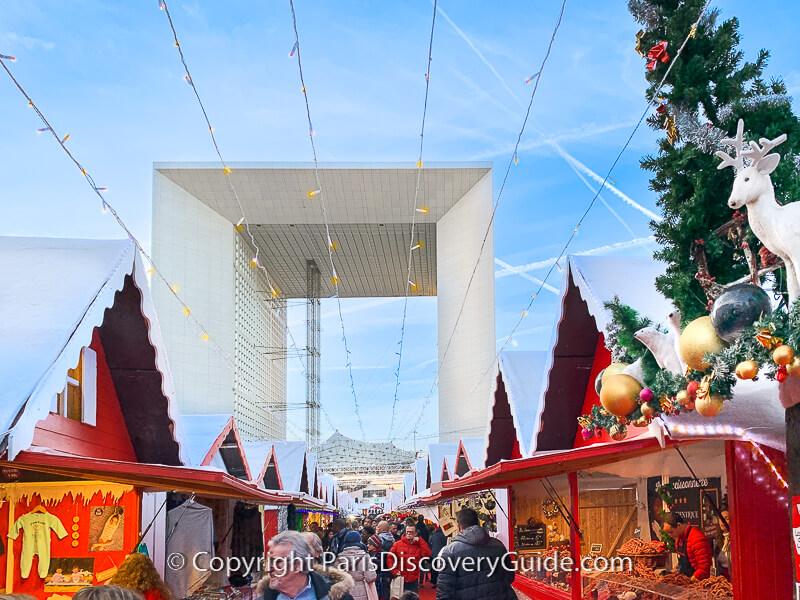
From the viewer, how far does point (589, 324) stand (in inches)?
383

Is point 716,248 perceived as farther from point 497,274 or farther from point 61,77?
point 497,274

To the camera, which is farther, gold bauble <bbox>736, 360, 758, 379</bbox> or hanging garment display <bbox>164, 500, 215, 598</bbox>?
hanging garment display <bbox>164, 500, 215, 598</bbox>

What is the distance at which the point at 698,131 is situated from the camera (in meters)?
4.93

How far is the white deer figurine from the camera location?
12.9 feet

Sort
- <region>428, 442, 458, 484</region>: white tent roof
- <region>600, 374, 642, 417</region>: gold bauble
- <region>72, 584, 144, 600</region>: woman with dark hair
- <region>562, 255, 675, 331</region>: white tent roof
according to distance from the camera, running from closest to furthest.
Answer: <region>72, 584, 144, 600</region>: woman with dark hair < <region>600, 374, 642, 417</region>: gold bauble < <region>562, 255, 675, 331</region>: white tent roof < <region>428, 442, 458, 484</region>: white tent roof

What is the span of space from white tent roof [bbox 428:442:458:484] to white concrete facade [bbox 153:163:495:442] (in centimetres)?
862

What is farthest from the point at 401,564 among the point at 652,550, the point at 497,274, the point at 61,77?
the point at 497,274

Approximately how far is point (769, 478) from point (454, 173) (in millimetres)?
31310

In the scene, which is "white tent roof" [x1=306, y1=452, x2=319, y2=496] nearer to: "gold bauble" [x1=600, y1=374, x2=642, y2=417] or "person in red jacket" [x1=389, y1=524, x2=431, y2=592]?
"person in red jacket" [x1=389, y1=524, x2=431, y2=592]

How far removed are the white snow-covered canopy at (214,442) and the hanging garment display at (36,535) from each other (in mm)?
2425

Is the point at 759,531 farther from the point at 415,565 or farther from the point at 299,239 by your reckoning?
the point at 299,239

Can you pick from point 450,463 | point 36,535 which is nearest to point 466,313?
point 450,463

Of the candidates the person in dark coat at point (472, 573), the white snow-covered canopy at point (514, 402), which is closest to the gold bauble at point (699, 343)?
the person in dark coat at point (472, 573)

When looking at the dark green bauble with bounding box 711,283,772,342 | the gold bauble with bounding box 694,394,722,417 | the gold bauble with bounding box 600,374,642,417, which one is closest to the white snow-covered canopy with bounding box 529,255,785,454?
the gold bauble with bounding box 600,374,642,417
